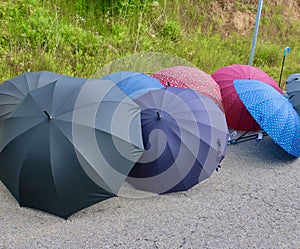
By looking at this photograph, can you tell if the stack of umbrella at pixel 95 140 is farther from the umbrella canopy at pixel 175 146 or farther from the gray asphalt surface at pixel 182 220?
the gray asphalt surface at pixel 182 220

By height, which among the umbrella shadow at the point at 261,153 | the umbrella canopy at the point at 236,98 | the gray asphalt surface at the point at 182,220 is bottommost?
the umbrella shadow at the point at 261,153

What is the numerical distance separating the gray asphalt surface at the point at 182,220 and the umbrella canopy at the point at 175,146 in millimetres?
187

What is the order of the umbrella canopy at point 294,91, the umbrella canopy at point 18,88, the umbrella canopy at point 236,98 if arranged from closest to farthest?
the umbrella canopy at point 18,88
the umbrella canopy at point 294,91
the umbrella canopy at point 236,98

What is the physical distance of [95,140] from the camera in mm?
3514

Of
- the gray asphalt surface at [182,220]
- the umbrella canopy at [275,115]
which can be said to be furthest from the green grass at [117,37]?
the gray asphalt surface at [182,220]

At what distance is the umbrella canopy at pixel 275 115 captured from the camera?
4.52 metres

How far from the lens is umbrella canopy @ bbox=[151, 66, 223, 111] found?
4.96 metres

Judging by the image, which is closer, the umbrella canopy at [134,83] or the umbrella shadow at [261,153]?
the umbrella canopy at [134,83]

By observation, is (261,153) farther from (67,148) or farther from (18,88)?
(18,88)

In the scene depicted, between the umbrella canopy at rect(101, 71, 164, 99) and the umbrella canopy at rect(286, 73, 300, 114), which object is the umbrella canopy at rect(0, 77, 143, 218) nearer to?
the umbrella canopy at rect(101, 71, 164, 99)

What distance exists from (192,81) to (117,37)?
271 centimetres

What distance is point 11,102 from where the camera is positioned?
4105 millimetres

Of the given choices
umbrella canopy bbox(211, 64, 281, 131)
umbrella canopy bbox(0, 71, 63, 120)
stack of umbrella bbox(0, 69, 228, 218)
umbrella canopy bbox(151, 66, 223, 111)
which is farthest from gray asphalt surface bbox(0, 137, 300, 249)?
umbrella canopy bbox(151, 66, 223, 111)

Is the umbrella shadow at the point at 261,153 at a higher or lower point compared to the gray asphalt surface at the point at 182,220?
lower
